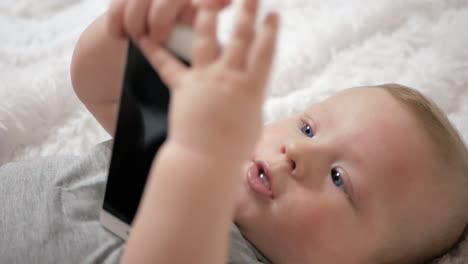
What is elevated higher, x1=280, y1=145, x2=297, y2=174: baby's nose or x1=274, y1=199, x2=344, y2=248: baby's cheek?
x1=280, y1=145, x2=297, y2=174: baby's nose

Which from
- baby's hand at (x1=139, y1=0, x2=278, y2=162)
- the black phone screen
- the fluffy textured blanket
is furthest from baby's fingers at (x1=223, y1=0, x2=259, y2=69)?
the fluffy textured blanket

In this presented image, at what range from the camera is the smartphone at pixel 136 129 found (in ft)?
1.97

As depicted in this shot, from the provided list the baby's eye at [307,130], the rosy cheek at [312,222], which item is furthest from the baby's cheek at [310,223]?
the baby's eye at [307,130]

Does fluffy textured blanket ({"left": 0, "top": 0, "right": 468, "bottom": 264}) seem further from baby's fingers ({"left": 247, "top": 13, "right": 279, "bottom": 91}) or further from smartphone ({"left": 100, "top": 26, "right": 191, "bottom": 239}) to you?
baby's fingers ({"left": 247, "top": 13, "right": 279, "bottom": 91})

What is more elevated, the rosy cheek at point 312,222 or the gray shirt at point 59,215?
the rosy cheek at point 312,222

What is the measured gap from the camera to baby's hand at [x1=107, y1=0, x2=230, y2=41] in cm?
57

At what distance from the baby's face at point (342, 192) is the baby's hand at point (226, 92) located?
0.86ft

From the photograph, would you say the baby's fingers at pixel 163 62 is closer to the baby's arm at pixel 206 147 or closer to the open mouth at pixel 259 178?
the baby's arm at pixel 206 147

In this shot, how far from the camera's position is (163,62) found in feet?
1.81

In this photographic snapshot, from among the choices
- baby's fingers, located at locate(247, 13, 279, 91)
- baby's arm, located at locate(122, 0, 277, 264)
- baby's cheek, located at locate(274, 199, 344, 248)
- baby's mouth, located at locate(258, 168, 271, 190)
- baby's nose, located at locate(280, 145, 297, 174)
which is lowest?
baby's cheek, located at locate(274, 199, 344, 248)

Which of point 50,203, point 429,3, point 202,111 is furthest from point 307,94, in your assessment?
point 202,111

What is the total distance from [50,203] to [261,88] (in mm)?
383

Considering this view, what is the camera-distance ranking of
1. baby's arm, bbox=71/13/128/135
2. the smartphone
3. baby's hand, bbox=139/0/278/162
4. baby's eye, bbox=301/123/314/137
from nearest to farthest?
baby's hand, bbox=139/0/278/162
the smartphone
baby's arm, bbox=71/13/128/135
baby's eye, bbox=301/123/314/137

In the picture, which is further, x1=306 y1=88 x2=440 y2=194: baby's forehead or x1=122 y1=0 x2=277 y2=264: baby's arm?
x1=306 y1=88 x2=440 y2=194: baby's forehead
